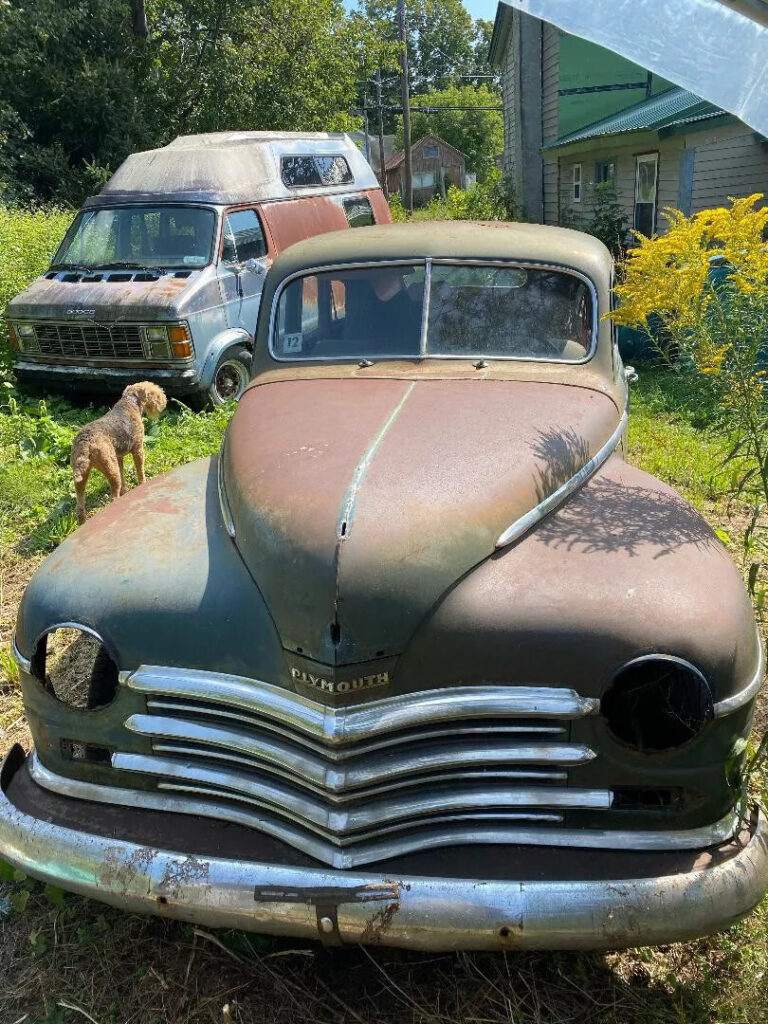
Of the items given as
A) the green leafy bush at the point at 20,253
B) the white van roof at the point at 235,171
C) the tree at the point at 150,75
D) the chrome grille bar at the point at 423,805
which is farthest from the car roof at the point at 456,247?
the tree at the point at 150,75

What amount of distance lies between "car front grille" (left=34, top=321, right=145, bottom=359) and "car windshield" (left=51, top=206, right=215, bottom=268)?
2.93ft

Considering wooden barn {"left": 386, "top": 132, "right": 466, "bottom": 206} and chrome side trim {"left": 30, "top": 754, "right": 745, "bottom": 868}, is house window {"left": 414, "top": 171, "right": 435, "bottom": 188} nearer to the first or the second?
wooden barn {"left": 386, "top": 132, "right": 466, "bottom": 206}

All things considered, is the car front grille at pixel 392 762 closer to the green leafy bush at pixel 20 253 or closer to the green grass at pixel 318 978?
the green grass at pixel 318 978

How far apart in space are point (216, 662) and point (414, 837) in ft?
2.22

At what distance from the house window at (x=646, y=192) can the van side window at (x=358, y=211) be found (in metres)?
5.76

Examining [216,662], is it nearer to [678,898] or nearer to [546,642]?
[546,642]

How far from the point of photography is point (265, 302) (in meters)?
3.82

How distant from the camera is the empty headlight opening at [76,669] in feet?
7.82

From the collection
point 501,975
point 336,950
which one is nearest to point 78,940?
point 336,950

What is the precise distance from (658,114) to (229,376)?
9.01m

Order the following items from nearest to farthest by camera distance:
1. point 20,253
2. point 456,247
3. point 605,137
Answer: point 456,247
point 20,253
point 605,137

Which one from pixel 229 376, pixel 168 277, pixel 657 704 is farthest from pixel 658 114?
pixel 657 704

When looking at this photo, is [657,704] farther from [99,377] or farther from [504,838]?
[99,377]

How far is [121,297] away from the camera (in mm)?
7207
